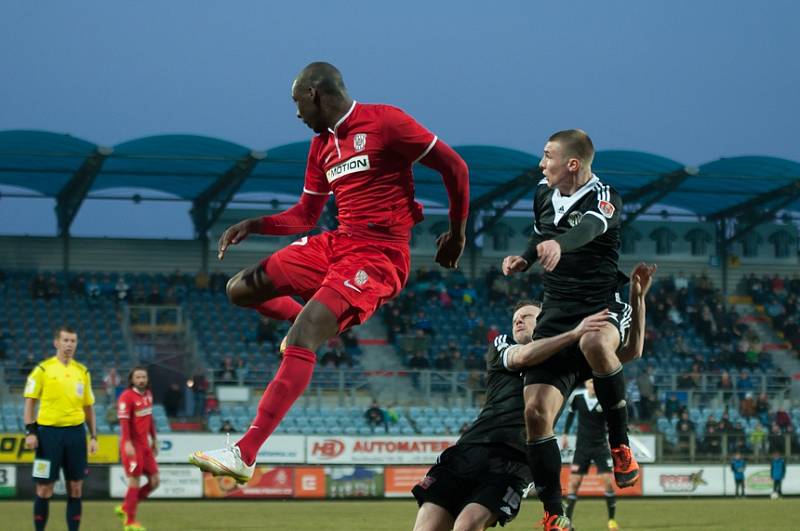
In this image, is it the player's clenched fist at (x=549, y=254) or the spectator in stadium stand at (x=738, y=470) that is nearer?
the player's clenched fist at (x=549, y=254)

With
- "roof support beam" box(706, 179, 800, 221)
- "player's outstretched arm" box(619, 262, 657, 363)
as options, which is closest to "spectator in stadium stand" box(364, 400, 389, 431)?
"roof support beam" box(706, 179, 800, 221)

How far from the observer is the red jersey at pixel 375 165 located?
659cm

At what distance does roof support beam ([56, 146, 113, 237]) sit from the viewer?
101 feet

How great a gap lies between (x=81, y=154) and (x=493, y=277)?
13.1 meters

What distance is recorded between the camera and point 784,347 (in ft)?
120

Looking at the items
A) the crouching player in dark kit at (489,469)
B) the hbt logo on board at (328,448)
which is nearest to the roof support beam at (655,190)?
the hbt logo on board at (328,448)

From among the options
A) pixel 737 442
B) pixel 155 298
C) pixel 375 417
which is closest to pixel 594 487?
pixel 737 442

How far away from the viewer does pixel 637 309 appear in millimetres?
7301

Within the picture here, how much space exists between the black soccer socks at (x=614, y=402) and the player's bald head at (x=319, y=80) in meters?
2.30

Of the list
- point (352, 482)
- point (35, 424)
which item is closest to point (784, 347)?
point (352, 482)

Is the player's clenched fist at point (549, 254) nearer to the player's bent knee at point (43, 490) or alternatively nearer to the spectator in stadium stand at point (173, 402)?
the player's bent knee at point (43, 490)

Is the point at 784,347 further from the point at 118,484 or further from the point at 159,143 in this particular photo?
the point at 118,484

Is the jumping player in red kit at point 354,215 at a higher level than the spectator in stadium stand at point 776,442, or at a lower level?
higher

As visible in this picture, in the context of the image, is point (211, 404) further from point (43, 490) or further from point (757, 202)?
point (757, 202)
